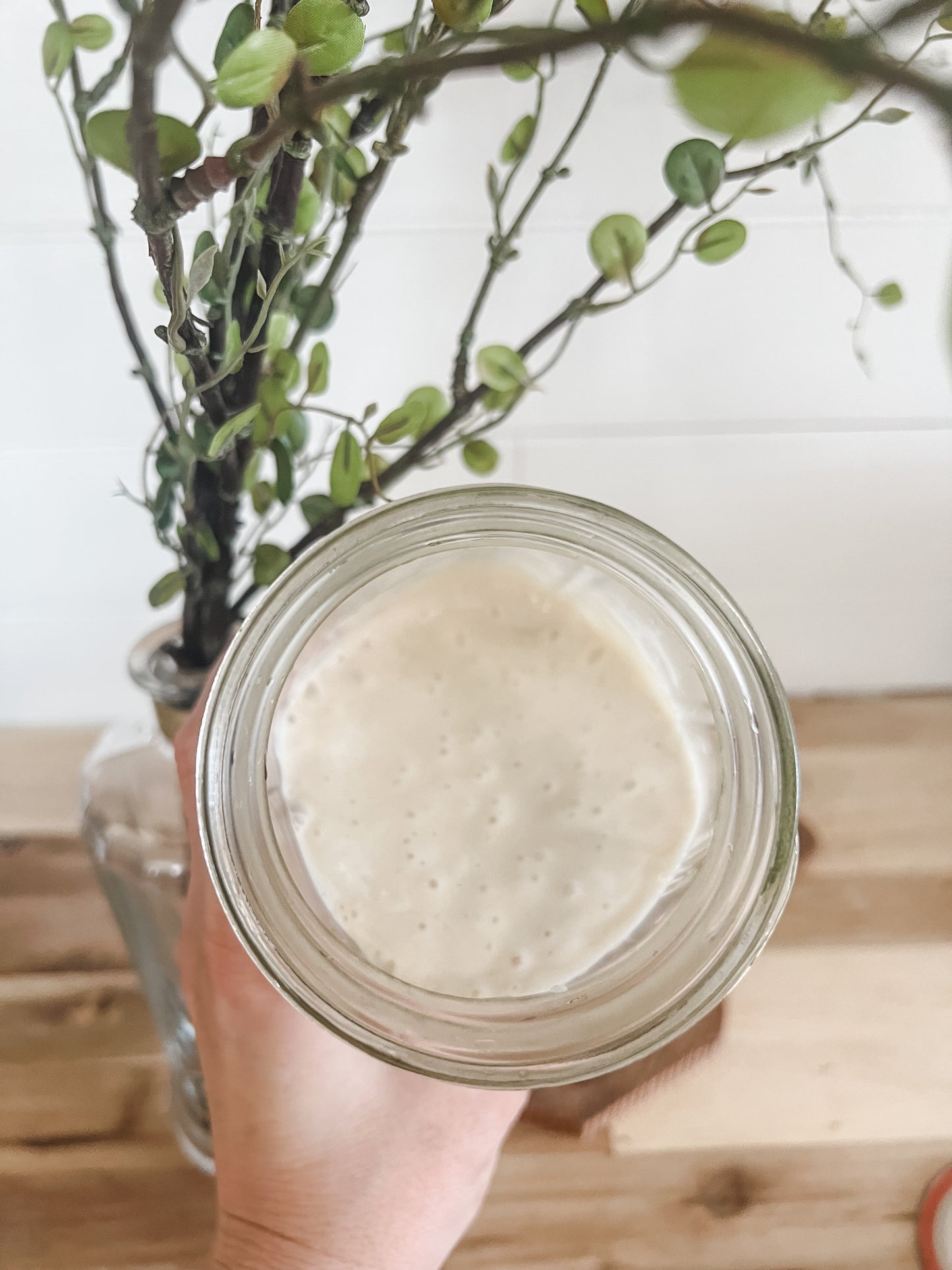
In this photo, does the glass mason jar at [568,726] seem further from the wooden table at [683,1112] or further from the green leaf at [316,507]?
the wooden table at [683,1112]

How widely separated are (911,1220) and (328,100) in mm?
462

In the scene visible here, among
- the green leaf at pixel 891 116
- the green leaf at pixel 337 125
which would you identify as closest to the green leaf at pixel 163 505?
the green leaf at pixel 337 125

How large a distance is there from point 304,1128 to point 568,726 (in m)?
0.16

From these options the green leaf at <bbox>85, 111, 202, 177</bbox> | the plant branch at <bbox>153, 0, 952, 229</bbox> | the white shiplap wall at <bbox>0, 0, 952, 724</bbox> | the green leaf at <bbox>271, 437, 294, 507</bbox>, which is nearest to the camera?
the plant branch at <bbox>153, 0, 952, 229</bbox>

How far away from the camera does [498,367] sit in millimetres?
242

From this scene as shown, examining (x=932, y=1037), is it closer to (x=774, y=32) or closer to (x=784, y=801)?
(x=784, y=801)

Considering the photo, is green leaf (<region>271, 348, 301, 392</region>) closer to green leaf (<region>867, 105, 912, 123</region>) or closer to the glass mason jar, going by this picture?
the glass mason jar

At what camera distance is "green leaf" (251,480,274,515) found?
269mm

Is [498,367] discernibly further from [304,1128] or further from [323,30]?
[304,1128]

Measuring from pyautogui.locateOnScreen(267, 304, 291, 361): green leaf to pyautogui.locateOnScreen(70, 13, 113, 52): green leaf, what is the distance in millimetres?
71

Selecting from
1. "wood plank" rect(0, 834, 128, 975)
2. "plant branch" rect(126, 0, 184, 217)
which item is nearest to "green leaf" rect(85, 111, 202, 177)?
"plant branch" rect(126, 0, 184, 217)

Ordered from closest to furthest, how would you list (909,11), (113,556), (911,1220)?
(909,11), (911,1220), (113,556)

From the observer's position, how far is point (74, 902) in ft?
1.53

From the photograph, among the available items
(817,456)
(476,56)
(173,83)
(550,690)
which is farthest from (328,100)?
(817,456)
